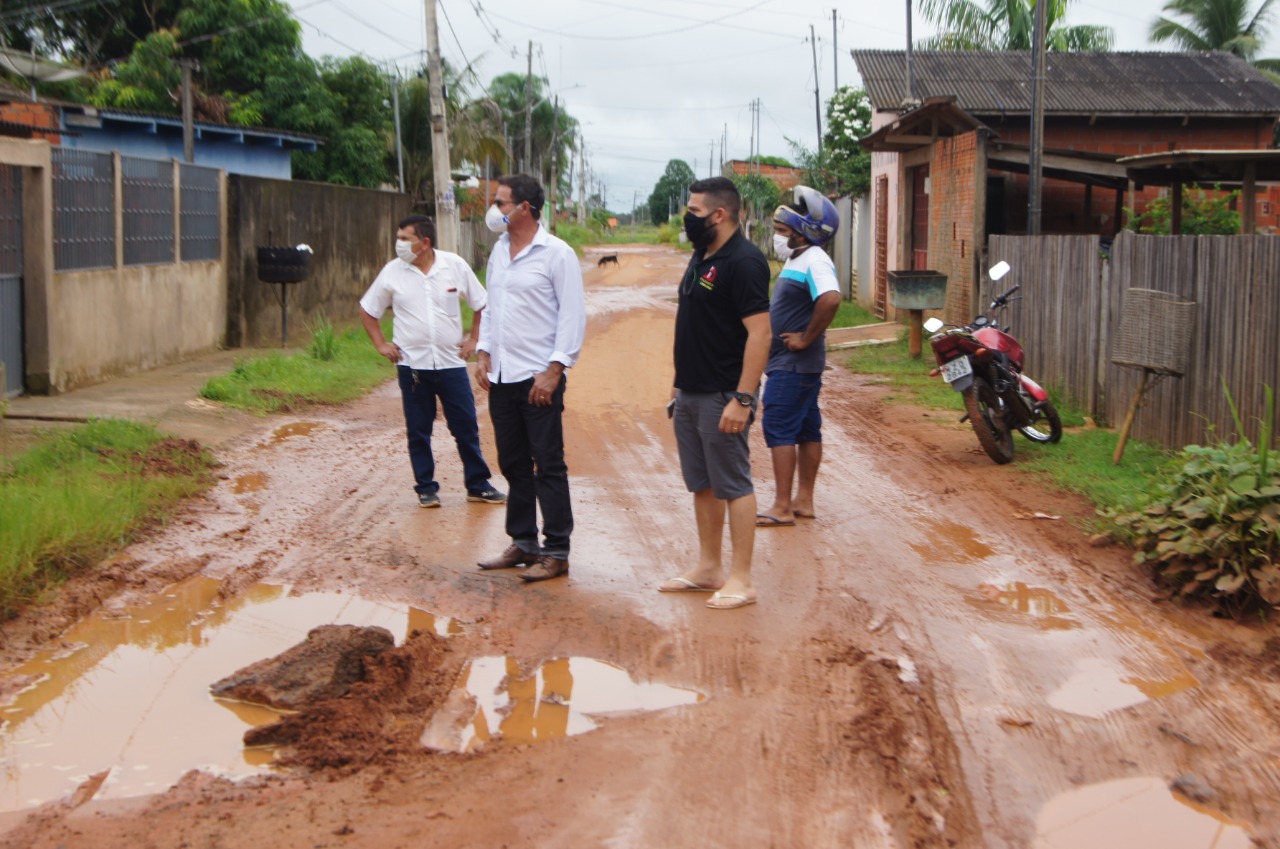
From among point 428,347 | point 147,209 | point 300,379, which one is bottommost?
point 300,379

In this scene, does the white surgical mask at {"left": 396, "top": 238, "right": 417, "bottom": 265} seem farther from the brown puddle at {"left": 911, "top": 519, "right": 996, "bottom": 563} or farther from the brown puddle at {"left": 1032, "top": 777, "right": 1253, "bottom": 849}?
the brown puddle at {"left": 1032, "top": 777, "right": 1253, "bottom": 849}

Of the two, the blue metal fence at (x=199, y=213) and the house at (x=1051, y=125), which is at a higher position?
the house at (x=1051, y=125)

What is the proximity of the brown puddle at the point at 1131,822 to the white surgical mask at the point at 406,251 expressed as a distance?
16.8 feet

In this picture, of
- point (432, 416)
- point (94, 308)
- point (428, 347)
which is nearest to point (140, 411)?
point (94, 308)

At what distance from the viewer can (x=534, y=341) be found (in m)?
6.09

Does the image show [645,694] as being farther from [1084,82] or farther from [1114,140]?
[1084,82]

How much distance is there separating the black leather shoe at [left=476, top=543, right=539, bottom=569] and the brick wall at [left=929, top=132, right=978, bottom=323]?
1128 cm

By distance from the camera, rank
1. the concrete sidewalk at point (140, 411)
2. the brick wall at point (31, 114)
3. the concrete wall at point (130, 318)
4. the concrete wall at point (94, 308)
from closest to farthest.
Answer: the concrete sidewalk at point (140, 411), the concrete wall at point (94, 308), the concrete wall at point (130, 318), the brick wall at point (31, 114)

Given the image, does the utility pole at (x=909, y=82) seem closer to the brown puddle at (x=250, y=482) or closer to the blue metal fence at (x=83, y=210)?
the blue metal fence at (x=83, y=210)

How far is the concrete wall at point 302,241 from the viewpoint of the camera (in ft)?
53.2

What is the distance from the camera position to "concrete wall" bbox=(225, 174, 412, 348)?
16.2 m

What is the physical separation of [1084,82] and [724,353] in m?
18.6

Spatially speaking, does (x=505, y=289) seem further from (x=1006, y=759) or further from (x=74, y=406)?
(x=74, y=406)

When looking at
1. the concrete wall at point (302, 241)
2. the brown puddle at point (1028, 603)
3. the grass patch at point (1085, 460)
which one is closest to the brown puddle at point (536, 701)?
the brown puddle at point (1028, 603)
